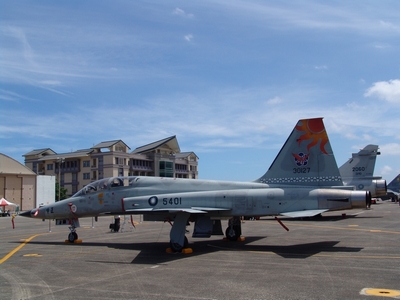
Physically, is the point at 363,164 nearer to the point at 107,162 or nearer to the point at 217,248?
the point at 217,248

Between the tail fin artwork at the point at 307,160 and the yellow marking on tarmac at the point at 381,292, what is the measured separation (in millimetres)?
6809

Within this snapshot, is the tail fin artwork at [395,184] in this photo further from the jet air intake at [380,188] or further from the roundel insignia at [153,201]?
the roundel insignia at [153,201]

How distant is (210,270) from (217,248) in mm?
4892

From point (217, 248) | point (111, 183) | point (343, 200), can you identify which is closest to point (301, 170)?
point (343, 200)

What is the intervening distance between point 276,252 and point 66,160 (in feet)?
271

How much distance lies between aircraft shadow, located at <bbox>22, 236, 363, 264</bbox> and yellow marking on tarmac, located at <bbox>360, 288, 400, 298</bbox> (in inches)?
183

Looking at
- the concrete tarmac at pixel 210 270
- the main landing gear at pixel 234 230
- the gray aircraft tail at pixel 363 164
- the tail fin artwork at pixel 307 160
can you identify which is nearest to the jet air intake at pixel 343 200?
the tail fin artwork at pixel 307 160

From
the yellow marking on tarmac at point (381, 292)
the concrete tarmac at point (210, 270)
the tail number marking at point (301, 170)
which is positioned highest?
the tail number marking at point (301, 170)

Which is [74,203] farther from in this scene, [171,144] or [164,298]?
[171,144]

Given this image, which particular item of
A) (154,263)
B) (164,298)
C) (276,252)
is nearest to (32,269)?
(154,263)

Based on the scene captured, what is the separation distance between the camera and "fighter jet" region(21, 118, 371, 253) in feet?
48.5

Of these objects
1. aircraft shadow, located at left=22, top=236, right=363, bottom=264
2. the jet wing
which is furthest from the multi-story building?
the jet wing

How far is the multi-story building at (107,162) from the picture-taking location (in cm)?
Result: 8325

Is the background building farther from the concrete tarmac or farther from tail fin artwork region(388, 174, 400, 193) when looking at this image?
tail fin artwork region(388, 174, 400, 193)
